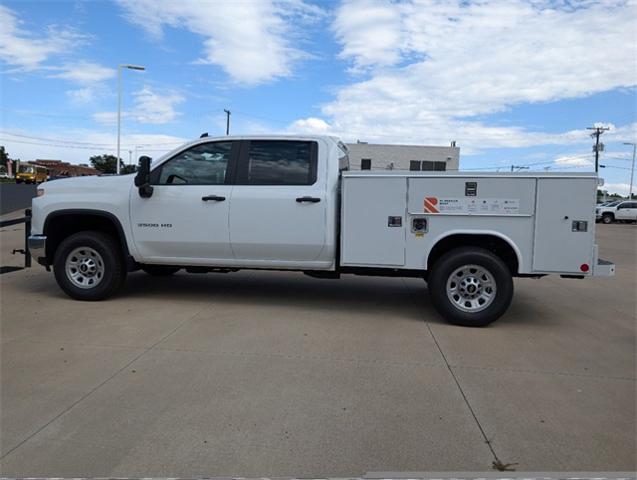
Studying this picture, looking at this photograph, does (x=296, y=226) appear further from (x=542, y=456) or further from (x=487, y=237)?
(x=542, y=456)

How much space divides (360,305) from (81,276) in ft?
12.0

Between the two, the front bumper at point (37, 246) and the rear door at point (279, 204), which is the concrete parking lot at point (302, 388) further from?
the rear door at point (279, 204)

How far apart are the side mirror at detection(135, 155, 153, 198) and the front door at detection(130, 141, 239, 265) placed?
0.23 ft

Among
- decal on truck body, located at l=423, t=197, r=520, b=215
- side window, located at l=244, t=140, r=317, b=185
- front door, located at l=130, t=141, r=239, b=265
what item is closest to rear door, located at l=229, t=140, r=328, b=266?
side window, located at l=244, t=140, r=317, b=185

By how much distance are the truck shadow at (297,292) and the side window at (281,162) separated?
163cm

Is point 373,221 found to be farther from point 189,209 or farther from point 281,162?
point 189,209

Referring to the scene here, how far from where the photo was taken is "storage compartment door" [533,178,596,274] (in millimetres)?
5605

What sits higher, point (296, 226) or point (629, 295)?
point (296, 226)

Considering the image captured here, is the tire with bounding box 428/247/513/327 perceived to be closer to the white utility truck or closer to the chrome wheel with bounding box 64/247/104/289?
the white utility truck

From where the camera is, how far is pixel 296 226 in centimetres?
622

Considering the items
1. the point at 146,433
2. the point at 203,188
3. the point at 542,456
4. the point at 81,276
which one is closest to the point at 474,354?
the point at 542,456

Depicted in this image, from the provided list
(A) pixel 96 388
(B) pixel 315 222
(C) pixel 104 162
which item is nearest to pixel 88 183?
(B) pixel 315 222

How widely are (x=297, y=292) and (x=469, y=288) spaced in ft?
8.80

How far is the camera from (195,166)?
6625 mm
